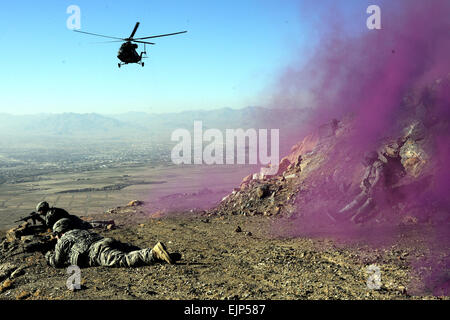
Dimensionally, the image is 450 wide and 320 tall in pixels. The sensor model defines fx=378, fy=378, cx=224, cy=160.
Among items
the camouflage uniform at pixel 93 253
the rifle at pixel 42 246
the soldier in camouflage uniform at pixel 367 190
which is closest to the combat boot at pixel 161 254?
the camouflage uniform at pixel 93 253

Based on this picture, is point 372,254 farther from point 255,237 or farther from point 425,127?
point 425,127

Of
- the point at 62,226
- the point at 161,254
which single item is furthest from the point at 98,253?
the point at 62,226

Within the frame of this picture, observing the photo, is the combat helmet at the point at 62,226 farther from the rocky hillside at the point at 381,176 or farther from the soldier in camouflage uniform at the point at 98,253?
the rocky hillside at the point at 381,176

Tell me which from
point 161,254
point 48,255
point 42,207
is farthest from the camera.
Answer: point 42,207

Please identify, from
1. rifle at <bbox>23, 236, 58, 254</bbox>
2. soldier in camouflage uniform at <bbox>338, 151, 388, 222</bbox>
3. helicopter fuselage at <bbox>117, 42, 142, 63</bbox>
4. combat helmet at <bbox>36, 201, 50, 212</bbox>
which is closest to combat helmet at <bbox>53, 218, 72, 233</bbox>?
rifle at <bbox>23, 236, 58, 254</bbox>

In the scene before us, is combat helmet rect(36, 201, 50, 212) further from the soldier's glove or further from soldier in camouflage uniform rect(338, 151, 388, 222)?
soldier in camouflage uniform rect(338, 151, 388, 222)

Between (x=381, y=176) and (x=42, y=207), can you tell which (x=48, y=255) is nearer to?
(x=42, y=207)
